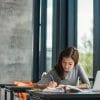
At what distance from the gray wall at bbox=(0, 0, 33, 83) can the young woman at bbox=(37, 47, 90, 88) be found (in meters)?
3.41

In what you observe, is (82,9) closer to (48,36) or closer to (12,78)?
(48,36)

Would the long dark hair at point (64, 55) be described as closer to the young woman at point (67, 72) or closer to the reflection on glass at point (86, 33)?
the young woman at point (67, 72)

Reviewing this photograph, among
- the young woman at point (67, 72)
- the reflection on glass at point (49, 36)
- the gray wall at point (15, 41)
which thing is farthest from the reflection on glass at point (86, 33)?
the gray wall at point (15, 41)

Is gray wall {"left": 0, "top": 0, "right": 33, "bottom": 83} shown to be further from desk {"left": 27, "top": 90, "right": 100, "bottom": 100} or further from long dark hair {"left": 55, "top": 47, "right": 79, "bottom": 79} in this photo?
desk {"left": 27, "top": 90, "right": 100, "bottom": 100}

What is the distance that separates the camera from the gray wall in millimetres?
7207

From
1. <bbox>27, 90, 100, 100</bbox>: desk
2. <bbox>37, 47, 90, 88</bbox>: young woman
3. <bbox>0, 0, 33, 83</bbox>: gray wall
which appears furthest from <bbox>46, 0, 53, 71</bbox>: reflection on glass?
<bbox>27, 90, 100, 100</bbox>: desk

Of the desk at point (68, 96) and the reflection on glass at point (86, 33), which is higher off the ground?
the reflection on glass at point (86, 33)

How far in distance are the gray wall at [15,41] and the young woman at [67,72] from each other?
A: 3.41 m

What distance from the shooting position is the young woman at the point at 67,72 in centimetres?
365

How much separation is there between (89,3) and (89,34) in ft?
1.41

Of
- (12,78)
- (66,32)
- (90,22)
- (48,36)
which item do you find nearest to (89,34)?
(90,22)

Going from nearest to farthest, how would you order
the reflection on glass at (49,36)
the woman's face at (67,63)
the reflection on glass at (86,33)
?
1. the woman's face at (67,63)
2. the reflection on glass at (86,33)
3. the reflection on glass at (49,36)

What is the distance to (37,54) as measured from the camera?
756 centimetres

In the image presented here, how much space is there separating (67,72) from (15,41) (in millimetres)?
3612
